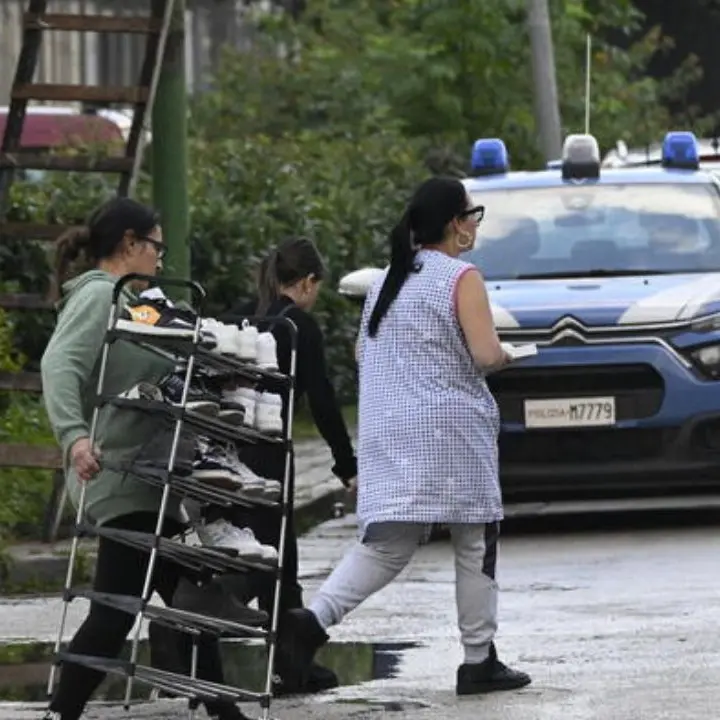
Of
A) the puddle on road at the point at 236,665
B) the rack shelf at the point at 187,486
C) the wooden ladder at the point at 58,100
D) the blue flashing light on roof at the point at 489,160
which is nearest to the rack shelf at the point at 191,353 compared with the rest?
the rack shelf at the point at 187,486

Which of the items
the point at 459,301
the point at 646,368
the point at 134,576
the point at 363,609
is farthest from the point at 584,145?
the point at 134,576

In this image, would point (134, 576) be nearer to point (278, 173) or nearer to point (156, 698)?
point (156, 698)

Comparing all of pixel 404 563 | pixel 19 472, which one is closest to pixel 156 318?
pixel 404 563

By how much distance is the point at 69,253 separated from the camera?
28.7 feet

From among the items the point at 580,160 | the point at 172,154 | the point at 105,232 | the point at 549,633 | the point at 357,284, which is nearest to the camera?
the point at 105,232

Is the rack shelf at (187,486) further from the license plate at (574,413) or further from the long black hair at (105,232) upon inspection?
the license plate at (574,413)

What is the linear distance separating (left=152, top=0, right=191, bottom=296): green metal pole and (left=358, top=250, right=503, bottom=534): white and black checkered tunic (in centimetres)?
594

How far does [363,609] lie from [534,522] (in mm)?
3716

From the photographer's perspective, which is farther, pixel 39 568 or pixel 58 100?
pixel 58 100

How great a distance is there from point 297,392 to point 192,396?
151cm

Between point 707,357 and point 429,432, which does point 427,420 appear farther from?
point 707,357

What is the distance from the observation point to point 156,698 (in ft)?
30.9

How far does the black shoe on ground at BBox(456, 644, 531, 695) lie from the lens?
9250 mm

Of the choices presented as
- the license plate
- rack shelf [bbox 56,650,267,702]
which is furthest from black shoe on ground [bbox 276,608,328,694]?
the license plate
